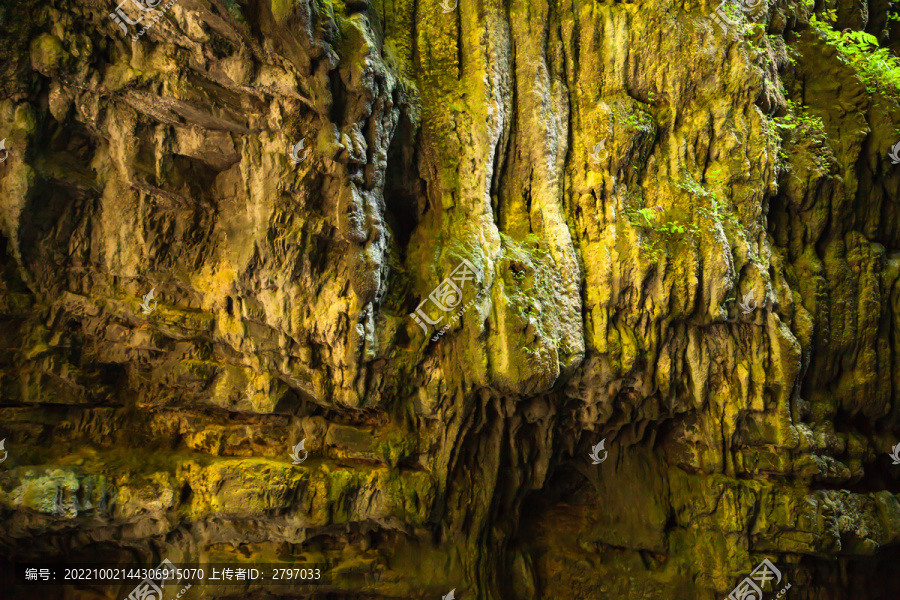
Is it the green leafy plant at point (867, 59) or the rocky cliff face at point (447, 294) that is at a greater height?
the green leafy plant at point (867, 59)

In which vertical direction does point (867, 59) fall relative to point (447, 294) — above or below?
above

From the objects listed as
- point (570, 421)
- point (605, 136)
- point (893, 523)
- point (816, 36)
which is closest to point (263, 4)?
point (605, 136)

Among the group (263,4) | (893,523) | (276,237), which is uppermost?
(263,4)

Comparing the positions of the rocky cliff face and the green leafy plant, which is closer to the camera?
the rocky cliff face

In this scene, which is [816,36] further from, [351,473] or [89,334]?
[89,334]

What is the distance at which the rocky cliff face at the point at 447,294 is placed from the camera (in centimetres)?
663

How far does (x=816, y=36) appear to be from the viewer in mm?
9531

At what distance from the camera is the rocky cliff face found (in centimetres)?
663

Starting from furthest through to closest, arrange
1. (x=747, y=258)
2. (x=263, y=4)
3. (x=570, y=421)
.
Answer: (x=570, y=421) < (x=747, y=258) < (x=263, y=4)

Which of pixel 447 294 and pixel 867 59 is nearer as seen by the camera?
pixel 447 294

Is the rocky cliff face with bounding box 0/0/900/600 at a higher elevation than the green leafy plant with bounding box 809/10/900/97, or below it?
below

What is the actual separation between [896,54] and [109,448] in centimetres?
1474

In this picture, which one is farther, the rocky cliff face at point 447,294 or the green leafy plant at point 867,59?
the green leafy plant at point 867,59

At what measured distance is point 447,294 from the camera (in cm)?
729
